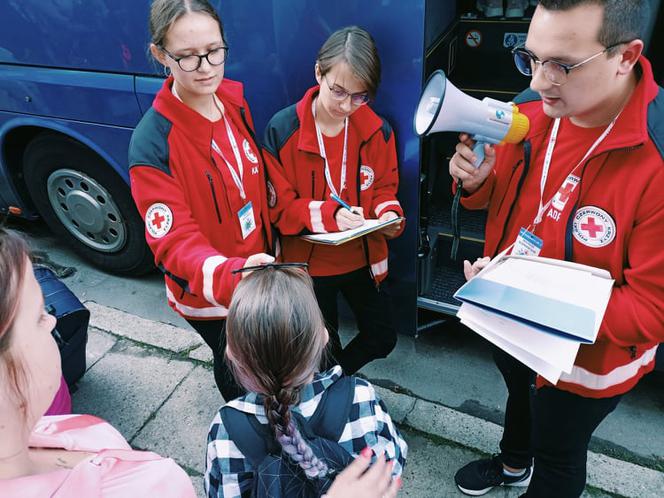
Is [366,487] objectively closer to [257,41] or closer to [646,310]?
[646,310]

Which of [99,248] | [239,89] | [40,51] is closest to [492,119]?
[239,89]

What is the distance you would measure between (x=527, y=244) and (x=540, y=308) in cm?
36

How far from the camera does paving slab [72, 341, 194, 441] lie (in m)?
2.95

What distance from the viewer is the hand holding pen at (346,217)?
90.0 inches

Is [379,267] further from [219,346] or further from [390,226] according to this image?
[219,346]

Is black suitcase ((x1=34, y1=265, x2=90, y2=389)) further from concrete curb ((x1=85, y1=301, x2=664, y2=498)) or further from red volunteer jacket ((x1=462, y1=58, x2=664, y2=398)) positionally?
red volunteer jacket ((x1=462, y1=58, x2=664, y2=398))

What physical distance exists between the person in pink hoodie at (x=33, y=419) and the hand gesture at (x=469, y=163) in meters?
1.34

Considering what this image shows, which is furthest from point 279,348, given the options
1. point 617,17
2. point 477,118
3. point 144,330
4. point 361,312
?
point 144,330

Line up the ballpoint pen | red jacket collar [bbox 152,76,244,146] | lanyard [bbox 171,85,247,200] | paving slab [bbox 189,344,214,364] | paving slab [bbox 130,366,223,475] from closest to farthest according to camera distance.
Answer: red jacket collar [bbox 152,76,244,146] < lanyard [bbox 171,85,247,200] < the ballpoint pen < paving slab [bbox 130,366,223,475] < paving slab [bbox 189,344,214,364]

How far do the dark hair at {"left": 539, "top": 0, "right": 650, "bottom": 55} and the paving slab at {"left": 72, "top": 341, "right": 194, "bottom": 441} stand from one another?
260cm

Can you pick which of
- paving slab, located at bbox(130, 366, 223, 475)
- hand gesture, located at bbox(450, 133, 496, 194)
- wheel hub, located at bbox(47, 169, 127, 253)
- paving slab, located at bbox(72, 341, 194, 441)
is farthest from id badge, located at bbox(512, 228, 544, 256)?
wheel hub, located at bbox(47, 169, 127, 253)

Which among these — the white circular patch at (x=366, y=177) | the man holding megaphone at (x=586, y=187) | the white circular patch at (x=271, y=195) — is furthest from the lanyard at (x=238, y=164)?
the man holding megaphone at (x=586, y=187)

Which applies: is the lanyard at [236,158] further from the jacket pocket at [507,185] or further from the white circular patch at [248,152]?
the jacket pocket at [507,185]

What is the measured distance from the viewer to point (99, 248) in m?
4.05
